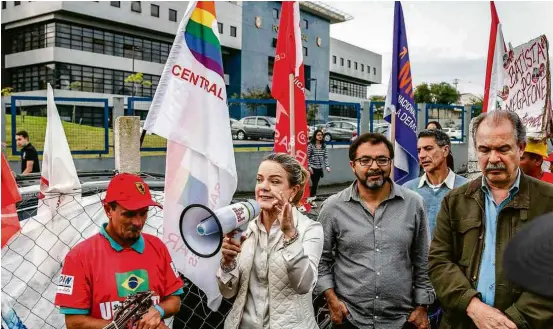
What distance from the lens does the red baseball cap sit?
2.73 m

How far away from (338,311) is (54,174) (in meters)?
1.87

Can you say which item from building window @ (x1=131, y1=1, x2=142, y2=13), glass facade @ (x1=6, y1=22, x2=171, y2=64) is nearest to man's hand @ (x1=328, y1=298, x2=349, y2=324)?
glass facade @ (x1=6, y1=22, x2=171, y2=64)

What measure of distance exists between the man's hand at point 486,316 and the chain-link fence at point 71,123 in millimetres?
10721

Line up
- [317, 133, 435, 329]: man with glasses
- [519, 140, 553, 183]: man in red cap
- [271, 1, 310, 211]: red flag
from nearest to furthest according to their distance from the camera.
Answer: [317, 133, 435, 329]: man with glasses
[519, 140, 553, 183]: man in red cap
[271, 1, 310, 211]: red flag

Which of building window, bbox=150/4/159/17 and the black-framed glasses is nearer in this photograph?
the black-framed glasses

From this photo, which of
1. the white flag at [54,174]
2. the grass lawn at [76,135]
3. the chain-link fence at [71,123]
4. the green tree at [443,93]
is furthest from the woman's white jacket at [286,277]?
the green tree at [443,93]

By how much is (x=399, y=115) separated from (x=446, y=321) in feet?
9.35

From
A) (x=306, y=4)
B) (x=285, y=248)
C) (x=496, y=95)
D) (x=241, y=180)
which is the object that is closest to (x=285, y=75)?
(x=496, y=95)

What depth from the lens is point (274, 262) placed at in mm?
2760

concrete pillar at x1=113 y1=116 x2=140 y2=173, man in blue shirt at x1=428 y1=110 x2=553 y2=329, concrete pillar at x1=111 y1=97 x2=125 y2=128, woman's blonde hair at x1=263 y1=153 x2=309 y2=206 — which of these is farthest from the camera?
concrete pillar at x1=111 y1=97 x2=125 y2=128

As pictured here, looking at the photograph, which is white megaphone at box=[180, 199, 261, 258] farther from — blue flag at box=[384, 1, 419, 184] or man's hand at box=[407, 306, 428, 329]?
blue flag at box=[384, 1, 419, 184]

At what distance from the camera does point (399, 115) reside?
5.25 meters

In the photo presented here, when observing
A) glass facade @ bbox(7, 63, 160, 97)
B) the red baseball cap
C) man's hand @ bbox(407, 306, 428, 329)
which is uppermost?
glass facade @ bbox(7, 63, 160, 97)

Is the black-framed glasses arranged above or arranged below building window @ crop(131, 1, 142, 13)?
below
